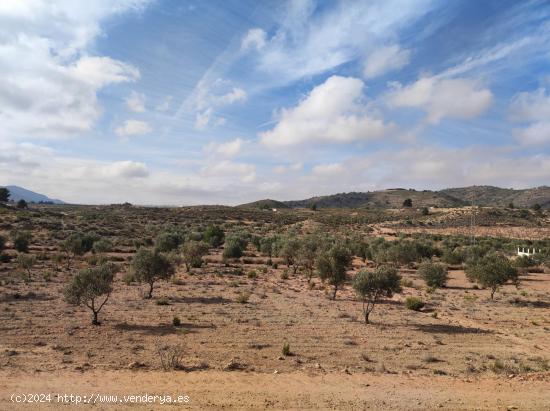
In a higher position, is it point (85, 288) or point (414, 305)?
point (85, 288)

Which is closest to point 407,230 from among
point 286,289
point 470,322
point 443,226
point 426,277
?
point 443,226

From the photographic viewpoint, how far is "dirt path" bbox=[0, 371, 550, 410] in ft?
42.1

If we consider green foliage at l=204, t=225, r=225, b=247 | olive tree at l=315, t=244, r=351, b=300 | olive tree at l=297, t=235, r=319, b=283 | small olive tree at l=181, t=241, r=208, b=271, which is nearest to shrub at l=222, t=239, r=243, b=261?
small olive tree at l=181, t=241, r=208, b=271

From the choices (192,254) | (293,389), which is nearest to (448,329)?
(293,389)

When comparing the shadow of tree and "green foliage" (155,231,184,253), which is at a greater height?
"green foliage" (155,231,184,253)

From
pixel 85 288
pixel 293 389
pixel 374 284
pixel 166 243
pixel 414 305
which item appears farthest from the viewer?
pixel 166 243

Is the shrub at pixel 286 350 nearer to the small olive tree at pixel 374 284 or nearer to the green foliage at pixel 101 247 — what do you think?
the small olive tree at pixel 374 284

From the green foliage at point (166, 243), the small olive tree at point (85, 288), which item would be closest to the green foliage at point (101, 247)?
the green foliage at point (166, 243)

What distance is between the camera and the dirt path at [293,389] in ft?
42.1

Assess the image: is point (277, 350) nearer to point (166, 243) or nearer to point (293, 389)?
point (293, 389)

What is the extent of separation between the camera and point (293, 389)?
46.1 ft

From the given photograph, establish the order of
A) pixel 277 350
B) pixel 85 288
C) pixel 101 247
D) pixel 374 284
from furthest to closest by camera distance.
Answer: pixel 101 247, pixel 374 284, pixel 85 288, pixel 277 350

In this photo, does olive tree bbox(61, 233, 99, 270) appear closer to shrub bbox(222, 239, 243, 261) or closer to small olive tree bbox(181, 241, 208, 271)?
→ small olive tree bbox(181, 241, 208, 271)

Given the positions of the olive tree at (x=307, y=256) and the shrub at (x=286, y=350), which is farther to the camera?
the olive tree at (x=307, y=256)
